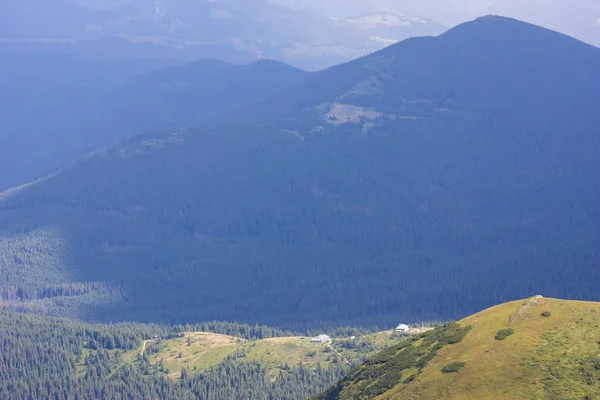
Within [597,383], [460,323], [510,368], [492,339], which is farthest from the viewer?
[460,323]

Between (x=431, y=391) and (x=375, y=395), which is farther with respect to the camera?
(x=375, y=395)

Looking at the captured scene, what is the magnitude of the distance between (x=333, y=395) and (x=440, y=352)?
833 inches

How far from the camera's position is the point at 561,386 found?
117 meters

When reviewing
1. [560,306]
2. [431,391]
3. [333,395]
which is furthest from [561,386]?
[333,395]

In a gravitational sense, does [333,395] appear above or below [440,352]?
below

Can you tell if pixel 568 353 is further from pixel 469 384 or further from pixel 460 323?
pixel 460 323

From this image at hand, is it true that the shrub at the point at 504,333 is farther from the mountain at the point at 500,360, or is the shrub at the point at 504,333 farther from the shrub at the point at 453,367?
the shrub at the point at 453,367

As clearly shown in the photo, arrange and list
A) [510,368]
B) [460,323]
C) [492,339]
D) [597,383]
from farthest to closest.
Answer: [460,323], [492,339], [510,368], [597,383]

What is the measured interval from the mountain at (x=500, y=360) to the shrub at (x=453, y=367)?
0.16 meters

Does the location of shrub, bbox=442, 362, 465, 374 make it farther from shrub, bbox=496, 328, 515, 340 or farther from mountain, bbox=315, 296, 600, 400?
shrub, bbox=496, 328, 515, 340

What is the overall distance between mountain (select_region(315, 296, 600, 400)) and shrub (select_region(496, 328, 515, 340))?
13 centimetres

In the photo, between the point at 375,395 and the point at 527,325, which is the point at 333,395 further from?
the point at 527,325

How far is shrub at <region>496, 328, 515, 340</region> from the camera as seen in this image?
132750 mm

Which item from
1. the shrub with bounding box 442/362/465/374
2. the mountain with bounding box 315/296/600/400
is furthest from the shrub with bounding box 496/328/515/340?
the shrub with bounding box 442/362/465/374
